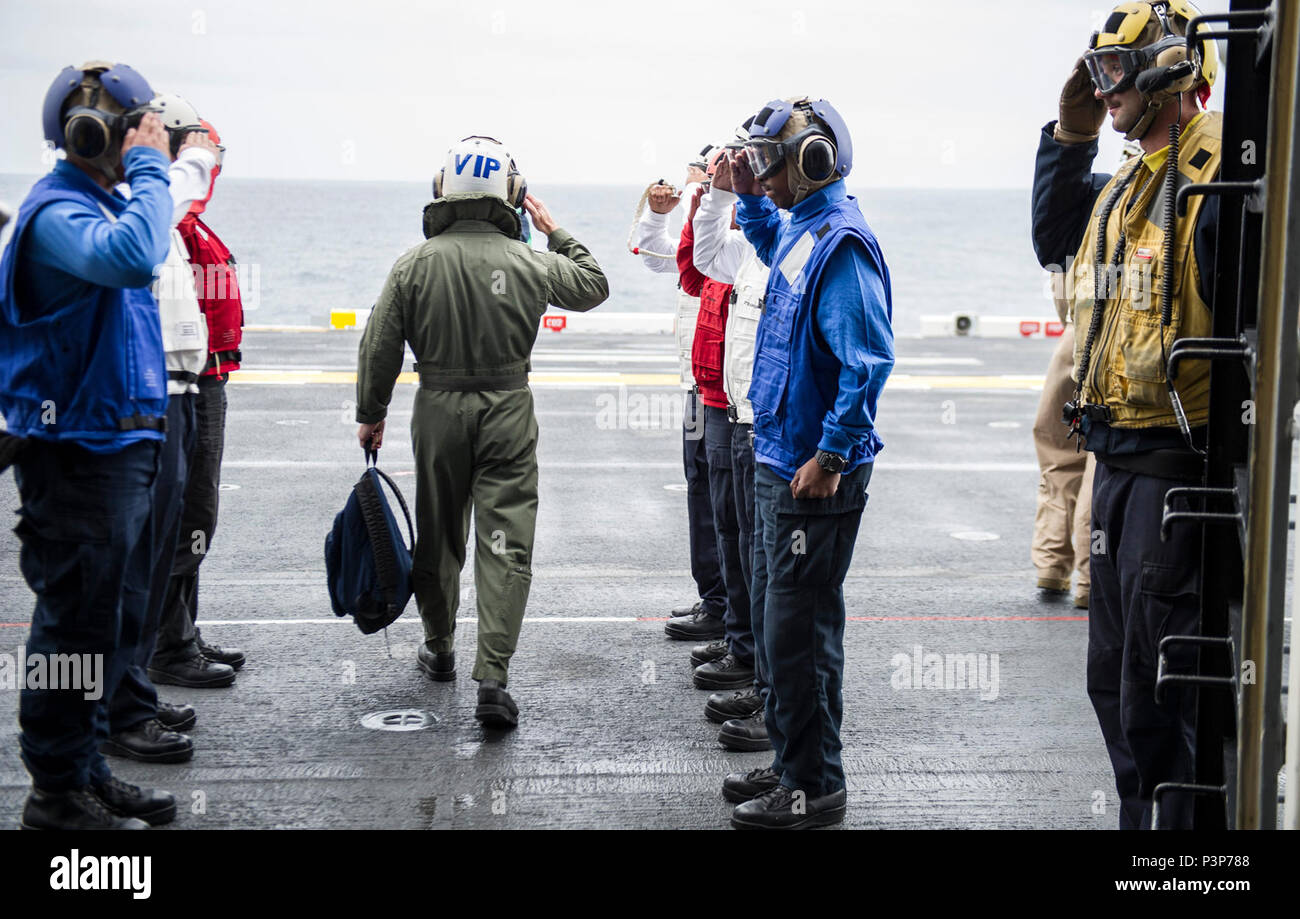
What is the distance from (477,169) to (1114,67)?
2.83 metres

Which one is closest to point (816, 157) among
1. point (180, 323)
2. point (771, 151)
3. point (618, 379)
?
point (771, 151)

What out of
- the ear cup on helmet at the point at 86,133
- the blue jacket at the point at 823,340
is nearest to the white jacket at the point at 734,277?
the blue jacket at the point at 823,340

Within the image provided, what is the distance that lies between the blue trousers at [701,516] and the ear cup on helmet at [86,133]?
124 inches

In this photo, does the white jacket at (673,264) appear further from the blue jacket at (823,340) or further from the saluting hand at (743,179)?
the blue jacket at (823,340)

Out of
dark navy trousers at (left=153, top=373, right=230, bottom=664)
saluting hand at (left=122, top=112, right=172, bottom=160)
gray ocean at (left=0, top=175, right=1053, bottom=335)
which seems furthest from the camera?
gray ocean at (left=0, top=175, right=1053, bottom=335)

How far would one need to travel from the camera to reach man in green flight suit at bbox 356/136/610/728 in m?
5.60

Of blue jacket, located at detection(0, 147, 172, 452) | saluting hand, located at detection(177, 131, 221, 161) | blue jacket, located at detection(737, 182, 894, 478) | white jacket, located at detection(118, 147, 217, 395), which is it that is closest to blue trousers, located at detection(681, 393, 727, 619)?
blue jacket, located at detection(737, 182, 894, 478)

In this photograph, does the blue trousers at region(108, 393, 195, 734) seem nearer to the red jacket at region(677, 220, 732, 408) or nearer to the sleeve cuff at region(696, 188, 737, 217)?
the red jacket at region(677, 220, 732, 408)

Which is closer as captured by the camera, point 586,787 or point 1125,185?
point 1125,185

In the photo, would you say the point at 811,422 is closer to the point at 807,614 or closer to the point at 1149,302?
the point at 807,614

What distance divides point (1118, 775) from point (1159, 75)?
2.06m

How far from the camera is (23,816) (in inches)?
168
